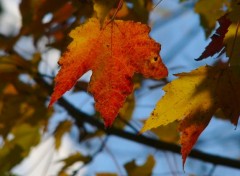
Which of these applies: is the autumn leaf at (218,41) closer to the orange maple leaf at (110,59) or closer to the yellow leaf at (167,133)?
the orange maple leaf at (110,59)

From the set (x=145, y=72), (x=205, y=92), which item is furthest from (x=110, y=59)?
(x=205, y=92)

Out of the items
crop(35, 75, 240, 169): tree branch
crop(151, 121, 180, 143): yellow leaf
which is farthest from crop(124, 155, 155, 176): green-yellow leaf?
crop(151, 121, 180, 143): yellow leaf

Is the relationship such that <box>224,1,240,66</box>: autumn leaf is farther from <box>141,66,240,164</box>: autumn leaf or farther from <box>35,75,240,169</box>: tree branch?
<box>35,75,240,169</box>: tree branch

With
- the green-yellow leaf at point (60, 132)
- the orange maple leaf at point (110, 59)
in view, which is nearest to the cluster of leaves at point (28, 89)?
the green-yellow leaf at point (60, 132)

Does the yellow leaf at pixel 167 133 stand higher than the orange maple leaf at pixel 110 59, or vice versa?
the orange maple leaf at pixel 110 59

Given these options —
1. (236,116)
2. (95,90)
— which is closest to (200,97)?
(236,116)

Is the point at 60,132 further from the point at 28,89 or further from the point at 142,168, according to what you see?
the point at 142,168
